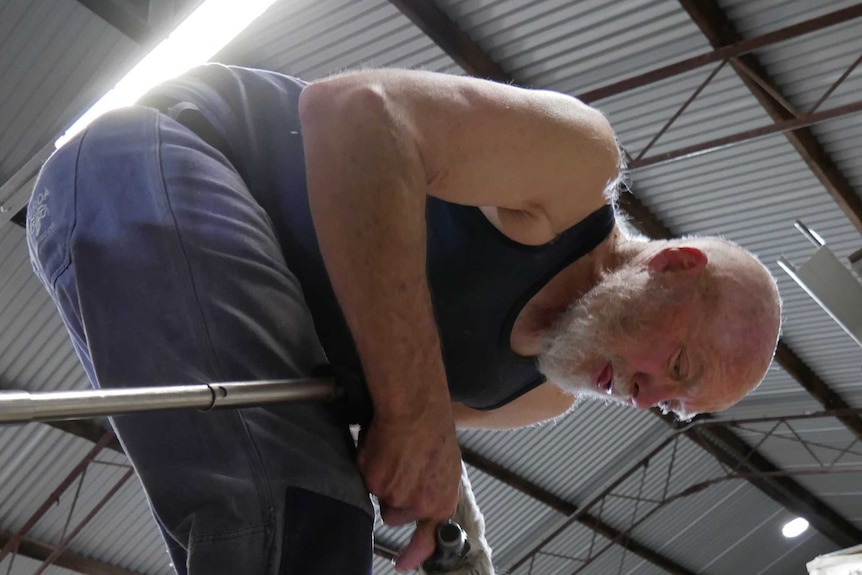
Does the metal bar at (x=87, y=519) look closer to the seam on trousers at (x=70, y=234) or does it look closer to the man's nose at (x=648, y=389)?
the man's nose at (x=648, y=389)

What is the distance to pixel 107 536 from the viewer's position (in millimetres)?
7695

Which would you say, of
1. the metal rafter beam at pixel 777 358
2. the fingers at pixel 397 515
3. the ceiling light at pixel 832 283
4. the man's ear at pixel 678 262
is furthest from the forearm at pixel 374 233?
the ceiling light at pixel 832 283

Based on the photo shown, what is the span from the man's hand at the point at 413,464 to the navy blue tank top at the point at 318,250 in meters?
0.10

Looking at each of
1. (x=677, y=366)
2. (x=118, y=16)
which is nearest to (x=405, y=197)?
(x=677, y=366)

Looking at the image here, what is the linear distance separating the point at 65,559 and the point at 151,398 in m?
7.61

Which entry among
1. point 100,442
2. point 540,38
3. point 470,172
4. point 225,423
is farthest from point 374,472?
point 100,442

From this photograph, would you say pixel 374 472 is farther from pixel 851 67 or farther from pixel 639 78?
pixel 851 67

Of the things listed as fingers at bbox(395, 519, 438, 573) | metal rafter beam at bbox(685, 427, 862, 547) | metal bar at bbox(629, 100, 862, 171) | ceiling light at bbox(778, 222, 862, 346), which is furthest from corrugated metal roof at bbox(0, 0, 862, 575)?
fingers at bbox(395, 519, 438, 573)

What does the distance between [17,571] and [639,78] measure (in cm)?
621

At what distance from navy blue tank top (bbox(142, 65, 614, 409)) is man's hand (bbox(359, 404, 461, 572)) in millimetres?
97

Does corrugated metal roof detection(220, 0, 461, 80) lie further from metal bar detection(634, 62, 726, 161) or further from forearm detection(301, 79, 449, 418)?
forearm detection(301, 79, 449, 418)

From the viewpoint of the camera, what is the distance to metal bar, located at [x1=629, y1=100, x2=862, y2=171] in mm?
5465

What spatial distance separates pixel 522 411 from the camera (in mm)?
1916

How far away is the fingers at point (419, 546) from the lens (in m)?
1.25
